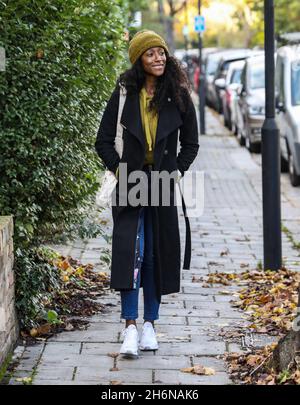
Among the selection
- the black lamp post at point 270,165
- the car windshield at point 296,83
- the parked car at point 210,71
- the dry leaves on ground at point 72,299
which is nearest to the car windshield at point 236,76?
the parked car at point 210,71

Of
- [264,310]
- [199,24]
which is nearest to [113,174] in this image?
[264,310]

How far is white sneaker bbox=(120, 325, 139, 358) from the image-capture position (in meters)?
6.46

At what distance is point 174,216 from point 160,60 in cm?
90

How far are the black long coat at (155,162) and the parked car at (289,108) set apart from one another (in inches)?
378

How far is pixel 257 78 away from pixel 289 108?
5.88 metres

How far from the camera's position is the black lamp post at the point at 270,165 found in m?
9.30

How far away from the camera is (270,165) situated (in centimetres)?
947

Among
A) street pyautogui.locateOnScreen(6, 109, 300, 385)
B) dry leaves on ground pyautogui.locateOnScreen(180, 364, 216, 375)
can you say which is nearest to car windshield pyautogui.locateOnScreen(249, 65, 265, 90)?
street pyautogui.locateOnScreen(6, 109, 300, 385)

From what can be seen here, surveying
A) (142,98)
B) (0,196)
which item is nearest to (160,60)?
(142,98)

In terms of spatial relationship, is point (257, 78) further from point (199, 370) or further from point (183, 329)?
point (199, 370)

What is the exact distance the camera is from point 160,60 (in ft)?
21.4

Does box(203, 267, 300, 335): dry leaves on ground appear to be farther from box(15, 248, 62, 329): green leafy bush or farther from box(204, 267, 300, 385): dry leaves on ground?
box(15, 248, 62, 329): green leafy bush
